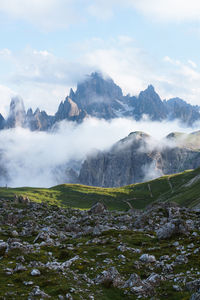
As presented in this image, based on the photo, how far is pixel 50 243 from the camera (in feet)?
148

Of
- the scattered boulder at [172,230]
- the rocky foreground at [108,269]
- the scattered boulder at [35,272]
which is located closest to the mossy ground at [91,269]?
the rocky foreground at [108,269]

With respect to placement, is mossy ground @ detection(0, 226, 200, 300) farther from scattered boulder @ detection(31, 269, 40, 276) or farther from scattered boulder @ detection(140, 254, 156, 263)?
scattered boulder @ detection(140, 254, 156, 263)

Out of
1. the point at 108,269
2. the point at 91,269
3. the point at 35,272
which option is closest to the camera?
the point at 35,272

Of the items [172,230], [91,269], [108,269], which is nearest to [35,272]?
[91,269]

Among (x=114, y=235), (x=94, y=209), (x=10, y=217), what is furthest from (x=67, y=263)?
(x=94, y=209)

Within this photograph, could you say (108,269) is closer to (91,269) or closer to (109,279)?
(91,269)

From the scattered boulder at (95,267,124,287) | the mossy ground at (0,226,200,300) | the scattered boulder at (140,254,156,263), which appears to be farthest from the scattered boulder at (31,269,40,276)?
the scattered boulder at (140,254,156,263)

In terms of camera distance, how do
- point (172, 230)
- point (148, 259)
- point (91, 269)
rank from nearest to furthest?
point (91, 269) < point (148, 259) < point (172, 230)

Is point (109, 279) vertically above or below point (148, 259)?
above

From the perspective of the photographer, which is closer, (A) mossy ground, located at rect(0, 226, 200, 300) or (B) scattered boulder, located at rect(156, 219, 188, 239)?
(A) mossy ground, located at rect(0, 226, 200, 300)

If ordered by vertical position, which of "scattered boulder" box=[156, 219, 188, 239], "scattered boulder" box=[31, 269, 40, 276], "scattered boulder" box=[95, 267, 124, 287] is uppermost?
"scattered boulder" box=[31, 269, 40, 276]

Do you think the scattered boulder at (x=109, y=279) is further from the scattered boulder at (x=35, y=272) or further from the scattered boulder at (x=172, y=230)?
the scattered boulder at (x=172, y=230)

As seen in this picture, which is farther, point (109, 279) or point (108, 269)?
point (108, 269)

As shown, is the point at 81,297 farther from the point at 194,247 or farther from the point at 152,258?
the point at 194,247
